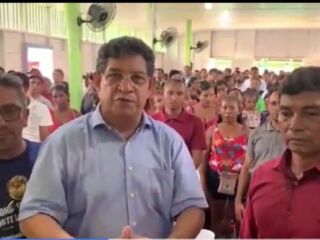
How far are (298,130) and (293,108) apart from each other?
0.23 feet

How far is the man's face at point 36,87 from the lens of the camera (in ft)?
13.5

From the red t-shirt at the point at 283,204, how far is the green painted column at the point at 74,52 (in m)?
5.53

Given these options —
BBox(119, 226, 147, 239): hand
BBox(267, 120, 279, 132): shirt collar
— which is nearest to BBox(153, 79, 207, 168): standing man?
BBox(267, 120, 279, 132): shirt collar

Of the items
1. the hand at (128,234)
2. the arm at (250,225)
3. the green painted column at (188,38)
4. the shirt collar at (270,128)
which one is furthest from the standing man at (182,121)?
the green painted column at (188,38)

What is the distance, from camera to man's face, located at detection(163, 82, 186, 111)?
119 inches

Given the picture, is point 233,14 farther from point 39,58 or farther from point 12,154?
point 12,154

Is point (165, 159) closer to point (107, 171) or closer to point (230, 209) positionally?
point (107, 171)

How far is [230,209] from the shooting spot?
2852 millimetres

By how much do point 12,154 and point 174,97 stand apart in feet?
5.70

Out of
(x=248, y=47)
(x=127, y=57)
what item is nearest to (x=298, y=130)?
(x=127, y=57)

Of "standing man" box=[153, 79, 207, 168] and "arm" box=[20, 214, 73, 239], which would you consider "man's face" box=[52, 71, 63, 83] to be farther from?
"arm" box=[20, 214, 73, 239]

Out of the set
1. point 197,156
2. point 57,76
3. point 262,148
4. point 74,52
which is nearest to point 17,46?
point 74,52

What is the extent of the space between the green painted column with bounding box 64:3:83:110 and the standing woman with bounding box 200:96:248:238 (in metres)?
4.08

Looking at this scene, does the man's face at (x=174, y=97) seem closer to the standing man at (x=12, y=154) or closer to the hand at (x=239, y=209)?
the hand at (x=239, y=209)
